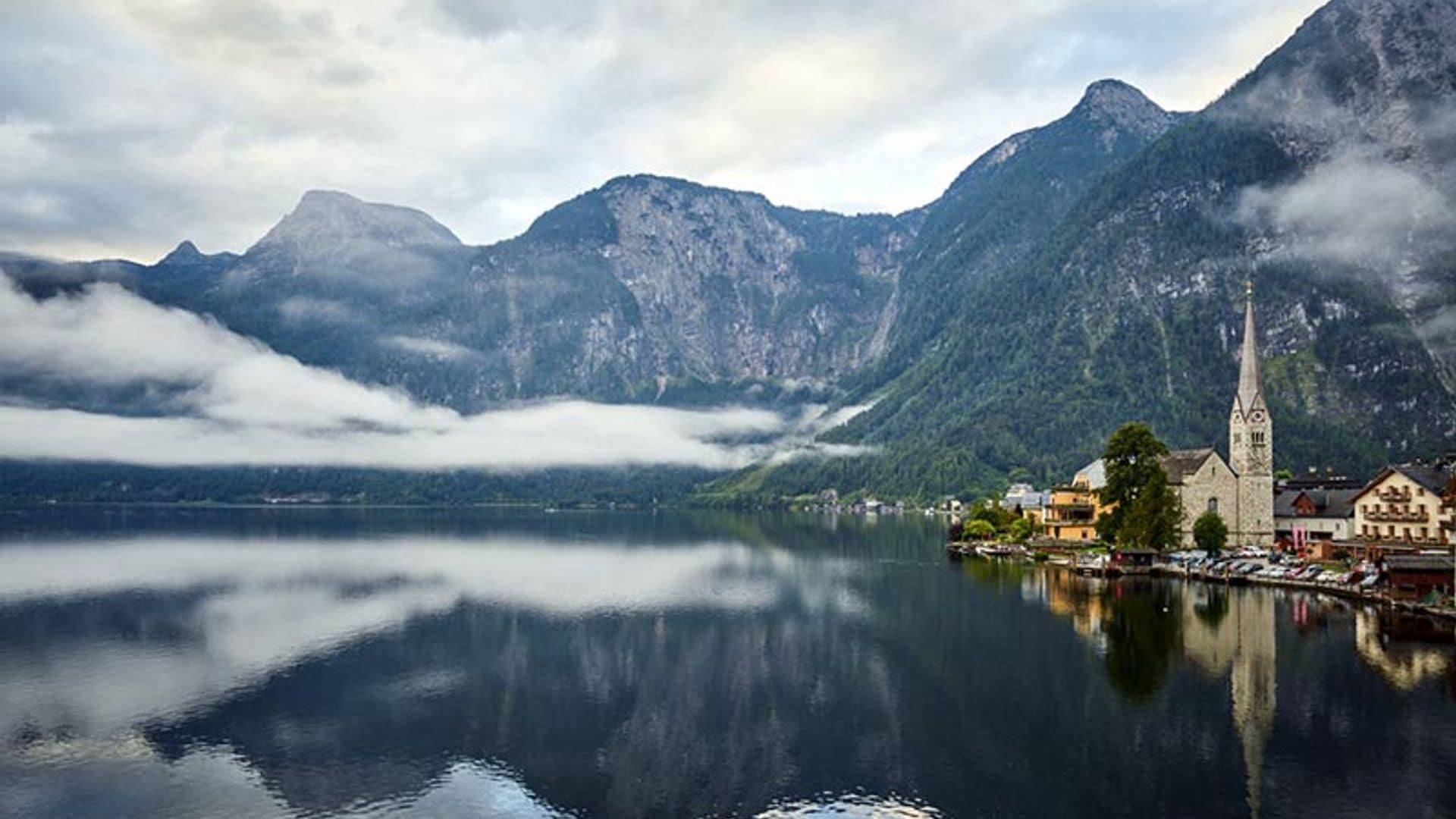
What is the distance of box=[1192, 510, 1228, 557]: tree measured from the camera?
338 ft

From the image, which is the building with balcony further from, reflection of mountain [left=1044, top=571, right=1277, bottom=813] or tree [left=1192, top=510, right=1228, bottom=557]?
reflection of mountain [left=1044, top=571, right=1277, bottom=813]

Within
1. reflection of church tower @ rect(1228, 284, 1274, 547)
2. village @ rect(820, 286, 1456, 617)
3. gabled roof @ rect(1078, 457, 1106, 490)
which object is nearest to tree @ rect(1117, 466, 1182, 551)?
village @ rect(820, 286, 1456, 617)

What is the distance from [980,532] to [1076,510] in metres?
15.2

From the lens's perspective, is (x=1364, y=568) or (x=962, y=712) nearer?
(x=962, y=712)

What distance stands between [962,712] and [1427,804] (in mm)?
17206

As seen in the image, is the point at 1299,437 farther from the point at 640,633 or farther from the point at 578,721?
the point at 578,721

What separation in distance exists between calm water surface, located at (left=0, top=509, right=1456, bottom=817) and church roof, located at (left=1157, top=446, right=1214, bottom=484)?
22.4 metres

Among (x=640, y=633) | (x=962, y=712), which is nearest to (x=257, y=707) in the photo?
(x=640, y=633)

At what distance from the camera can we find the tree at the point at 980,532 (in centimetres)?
13700

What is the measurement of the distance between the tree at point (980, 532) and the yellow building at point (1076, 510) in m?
8.27

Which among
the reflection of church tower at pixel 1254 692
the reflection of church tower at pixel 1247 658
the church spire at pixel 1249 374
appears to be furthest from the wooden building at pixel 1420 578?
the church spire at pixel 1249 374

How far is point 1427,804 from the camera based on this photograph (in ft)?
103

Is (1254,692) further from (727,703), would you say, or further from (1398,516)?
(1398,516)

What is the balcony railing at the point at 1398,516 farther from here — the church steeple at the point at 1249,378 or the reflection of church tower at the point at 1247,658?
the reflection of church tower at the point at 1247,658
